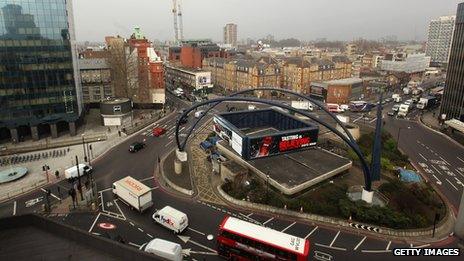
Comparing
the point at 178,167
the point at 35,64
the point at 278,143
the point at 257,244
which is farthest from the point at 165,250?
the point at 35,64

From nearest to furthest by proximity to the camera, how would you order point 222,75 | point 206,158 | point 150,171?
point 150,171 → point 206,158 → point 222,75

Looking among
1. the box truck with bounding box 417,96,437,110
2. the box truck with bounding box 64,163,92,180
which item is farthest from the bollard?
the box truck with bounding box 417,96,437,110

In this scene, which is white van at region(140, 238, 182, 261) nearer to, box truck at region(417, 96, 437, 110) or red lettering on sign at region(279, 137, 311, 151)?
red lettering on sign at region(279, 137, 311, 151)

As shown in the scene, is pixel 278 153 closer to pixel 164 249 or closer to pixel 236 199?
pixel 236 199

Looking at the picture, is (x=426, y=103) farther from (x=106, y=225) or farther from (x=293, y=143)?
(x=106, y=225)

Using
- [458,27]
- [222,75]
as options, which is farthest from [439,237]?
[222,75]

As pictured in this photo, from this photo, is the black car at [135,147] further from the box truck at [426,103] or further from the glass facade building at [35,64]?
the box truck at [426,103]
